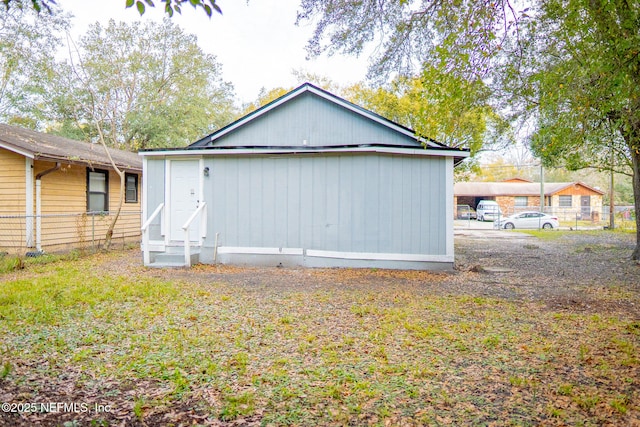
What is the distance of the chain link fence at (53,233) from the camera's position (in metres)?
9.98

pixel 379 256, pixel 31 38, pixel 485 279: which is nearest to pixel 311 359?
pixel 379 256

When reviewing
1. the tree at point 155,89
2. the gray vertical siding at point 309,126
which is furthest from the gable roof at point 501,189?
the gray vertical siding at point 309,126

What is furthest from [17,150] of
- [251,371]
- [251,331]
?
[251,371]

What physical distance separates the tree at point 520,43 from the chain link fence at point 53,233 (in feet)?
26.3

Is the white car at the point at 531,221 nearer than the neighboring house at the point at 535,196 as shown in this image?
Yes

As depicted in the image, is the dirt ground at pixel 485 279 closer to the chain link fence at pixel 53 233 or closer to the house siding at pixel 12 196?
the chain link fence at pixel 53 233

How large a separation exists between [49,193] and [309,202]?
730 cm

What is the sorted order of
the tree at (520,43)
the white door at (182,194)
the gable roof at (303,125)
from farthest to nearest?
1. the gable roof at (303,125)
2. the white door at (182,194)
3. the tree at (520,43)

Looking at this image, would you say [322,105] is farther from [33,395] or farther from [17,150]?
[33,395]

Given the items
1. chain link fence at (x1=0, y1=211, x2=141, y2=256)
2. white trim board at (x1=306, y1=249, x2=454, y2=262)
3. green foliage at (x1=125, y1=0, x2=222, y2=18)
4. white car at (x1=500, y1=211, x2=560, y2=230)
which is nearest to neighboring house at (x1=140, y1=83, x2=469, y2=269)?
white trim board at (x1=306, y1=249, x2=454, y2=262)

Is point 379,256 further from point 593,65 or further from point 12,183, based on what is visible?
A: point 12,183

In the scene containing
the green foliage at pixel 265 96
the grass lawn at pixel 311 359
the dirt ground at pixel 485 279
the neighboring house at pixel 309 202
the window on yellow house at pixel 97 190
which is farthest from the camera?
the green foliage at pixel 265 96

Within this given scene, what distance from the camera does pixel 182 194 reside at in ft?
30.4

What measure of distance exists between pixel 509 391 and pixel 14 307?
18.9 ft
